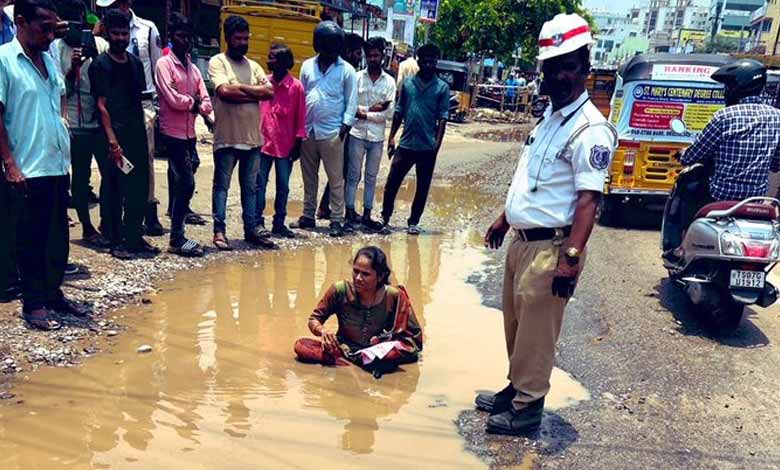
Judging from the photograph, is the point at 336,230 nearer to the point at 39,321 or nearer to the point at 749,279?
the point at 39,321

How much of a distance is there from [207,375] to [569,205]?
7.30 ft

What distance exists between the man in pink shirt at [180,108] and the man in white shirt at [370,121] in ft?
6.49

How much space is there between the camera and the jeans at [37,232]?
13.6ft

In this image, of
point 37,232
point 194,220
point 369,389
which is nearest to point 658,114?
point 194,220

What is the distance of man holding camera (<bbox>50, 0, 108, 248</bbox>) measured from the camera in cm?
553

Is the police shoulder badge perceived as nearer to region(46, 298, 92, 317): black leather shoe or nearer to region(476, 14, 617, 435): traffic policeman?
region(476, 14, 617, 435): traffic policeman

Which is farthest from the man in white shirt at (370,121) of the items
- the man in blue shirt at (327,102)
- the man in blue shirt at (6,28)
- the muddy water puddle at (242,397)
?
the man in blue shirt at (6,28)

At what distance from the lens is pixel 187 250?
607 cm

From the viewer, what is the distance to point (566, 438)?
11.9 feet

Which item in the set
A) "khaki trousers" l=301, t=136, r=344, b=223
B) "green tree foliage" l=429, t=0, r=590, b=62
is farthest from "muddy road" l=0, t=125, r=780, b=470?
"green tree foliage" l=429, t=0, r=590, b=62

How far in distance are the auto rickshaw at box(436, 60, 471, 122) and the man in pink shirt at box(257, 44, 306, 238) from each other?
1624cm

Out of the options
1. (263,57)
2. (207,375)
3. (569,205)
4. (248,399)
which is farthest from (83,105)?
(263,57)

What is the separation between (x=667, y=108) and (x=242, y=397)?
694cm

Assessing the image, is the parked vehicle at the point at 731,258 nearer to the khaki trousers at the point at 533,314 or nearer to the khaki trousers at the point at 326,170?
the khaki trousers at the point at 533,314
